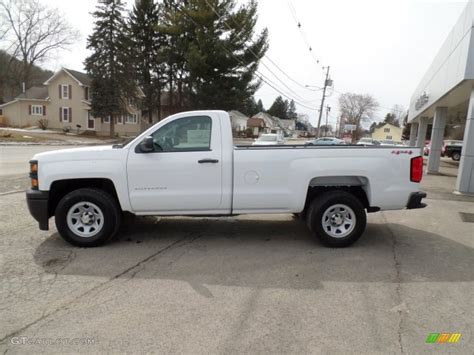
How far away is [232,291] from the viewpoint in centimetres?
387

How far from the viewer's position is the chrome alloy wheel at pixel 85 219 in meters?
5.08

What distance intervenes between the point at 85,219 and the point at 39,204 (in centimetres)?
64

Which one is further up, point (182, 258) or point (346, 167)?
point (346, 167)

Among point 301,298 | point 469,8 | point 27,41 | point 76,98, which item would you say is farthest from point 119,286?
point 27,41

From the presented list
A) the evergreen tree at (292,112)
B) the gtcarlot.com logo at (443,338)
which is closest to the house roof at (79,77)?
the gtcarlot.com logo at (443,338)

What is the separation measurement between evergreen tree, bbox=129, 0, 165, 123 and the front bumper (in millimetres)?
40912

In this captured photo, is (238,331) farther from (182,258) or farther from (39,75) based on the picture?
(39,75)

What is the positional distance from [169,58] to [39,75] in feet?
125

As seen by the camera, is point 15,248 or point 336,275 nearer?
point 336,275

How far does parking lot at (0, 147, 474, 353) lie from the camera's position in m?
3.00

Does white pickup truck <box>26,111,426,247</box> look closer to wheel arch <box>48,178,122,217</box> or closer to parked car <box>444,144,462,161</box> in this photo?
wheel arch <box>48,178,122,217</box>

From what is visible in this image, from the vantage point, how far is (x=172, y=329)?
312 cm

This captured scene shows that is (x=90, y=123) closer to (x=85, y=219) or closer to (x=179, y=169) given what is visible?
(x=85, y=219)

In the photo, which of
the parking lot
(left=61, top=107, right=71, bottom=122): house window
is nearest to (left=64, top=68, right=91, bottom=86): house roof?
(left=61, top=107, right=71, bottom=122): house window
